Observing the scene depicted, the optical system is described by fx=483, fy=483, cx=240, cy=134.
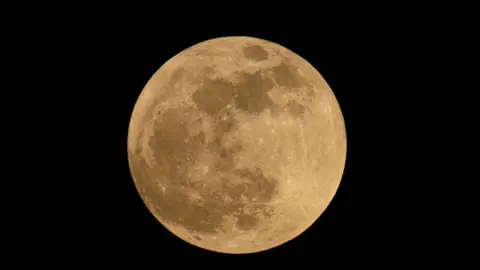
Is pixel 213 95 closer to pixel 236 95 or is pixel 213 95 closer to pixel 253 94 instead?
pixel 236 95

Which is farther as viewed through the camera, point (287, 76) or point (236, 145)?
point (287, 76)

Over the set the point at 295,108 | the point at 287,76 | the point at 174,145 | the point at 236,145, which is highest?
the point at 287,76

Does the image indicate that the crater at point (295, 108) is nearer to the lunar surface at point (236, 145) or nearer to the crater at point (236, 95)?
the lunar surface at point (236, 145)

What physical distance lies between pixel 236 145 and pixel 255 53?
Result: 113 centimetres

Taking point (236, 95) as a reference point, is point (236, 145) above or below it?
below

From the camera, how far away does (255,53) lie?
5.31 m

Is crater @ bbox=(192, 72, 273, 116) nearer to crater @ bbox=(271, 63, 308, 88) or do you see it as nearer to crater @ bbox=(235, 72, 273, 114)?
crater @ bbox=(235, 72, 273, 114)

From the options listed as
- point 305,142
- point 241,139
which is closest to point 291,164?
point 305,142

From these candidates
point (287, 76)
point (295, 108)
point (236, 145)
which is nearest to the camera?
point (236, 145)

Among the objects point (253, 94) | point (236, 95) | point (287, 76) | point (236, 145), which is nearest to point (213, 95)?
point (236, 95)

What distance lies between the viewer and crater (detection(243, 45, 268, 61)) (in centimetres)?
525

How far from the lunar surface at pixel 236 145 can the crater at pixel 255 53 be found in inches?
0.5

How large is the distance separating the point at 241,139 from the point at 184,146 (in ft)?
1.93

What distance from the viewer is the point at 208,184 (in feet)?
16.1
